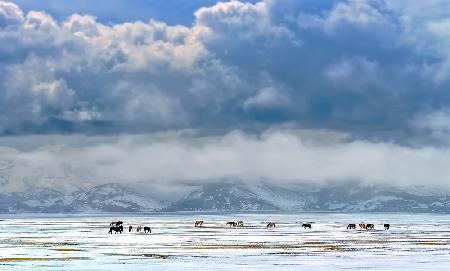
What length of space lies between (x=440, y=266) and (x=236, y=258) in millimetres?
14840

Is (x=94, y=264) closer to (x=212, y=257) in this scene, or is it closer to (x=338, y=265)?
(x=212, y=257)

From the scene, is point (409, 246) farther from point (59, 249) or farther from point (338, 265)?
point (59, 249)

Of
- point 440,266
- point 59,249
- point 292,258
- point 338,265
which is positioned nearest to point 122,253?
point 59,249

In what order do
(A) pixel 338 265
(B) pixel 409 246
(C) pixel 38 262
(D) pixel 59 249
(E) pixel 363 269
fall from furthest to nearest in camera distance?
(B) pixel 409 246, (D) pixel 59 249, (C) pixel 38 262, (A) pixel 338 265, (E) pixel 363 269

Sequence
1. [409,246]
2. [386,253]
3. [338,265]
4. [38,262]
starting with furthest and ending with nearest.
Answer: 1. [409,246]
2. [386,253]
3. [38,262]
4. [338,265]

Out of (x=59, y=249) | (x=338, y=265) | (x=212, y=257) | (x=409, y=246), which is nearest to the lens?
(x=338, y=265)

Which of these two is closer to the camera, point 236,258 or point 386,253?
point 236,258

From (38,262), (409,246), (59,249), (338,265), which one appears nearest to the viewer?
(338,265)

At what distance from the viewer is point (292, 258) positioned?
201ft

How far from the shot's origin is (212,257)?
62.7 m

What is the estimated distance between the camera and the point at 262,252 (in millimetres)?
68688

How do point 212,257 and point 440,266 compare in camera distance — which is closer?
point 440,266

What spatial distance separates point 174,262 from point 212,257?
17.7ft

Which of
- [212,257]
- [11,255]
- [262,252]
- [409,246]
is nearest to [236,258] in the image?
[212,257]
